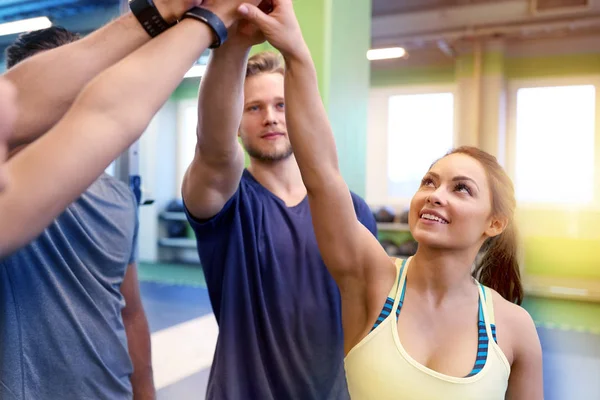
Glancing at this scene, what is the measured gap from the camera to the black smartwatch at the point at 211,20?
76 centimetres

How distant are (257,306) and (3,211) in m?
0.81

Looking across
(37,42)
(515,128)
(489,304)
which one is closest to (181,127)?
(515,128)

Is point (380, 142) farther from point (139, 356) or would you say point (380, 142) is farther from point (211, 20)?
point (211, 20)

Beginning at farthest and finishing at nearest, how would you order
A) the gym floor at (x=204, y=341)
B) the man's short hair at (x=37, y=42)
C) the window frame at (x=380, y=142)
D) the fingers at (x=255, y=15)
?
the window frame at (x=380, y=142) → the gym floor at (x=204, y=341) → the man's short hair at (x=37, y=42) → the fingers at (x=255, y=15)

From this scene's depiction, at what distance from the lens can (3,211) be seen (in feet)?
1.69

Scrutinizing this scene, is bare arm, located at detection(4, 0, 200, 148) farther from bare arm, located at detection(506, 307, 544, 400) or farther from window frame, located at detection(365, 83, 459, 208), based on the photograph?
window frame, located at detection(365, 83, 459, 208)

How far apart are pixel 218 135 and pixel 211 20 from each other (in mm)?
362

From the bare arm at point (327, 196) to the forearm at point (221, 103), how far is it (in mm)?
94

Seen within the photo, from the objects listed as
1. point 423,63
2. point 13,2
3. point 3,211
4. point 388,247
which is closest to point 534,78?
point 423,63

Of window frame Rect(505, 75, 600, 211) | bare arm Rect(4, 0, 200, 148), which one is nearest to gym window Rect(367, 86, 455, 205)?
window frame Rect(505, 75, 600, 211)

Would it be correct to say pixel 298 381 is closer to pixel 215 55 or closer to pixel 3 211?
pixel 215 55

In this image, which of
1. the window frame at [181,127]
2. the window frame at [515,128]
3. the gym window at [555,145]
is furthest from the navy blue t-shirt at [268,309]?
the window frame at [181,127]

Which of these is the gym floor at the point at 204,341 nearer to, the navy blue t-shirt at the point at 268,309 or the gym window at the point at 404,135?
the navy blue t-shirt at the point at 268,309

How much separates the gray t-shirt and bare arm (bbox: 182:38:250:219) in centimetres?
24
